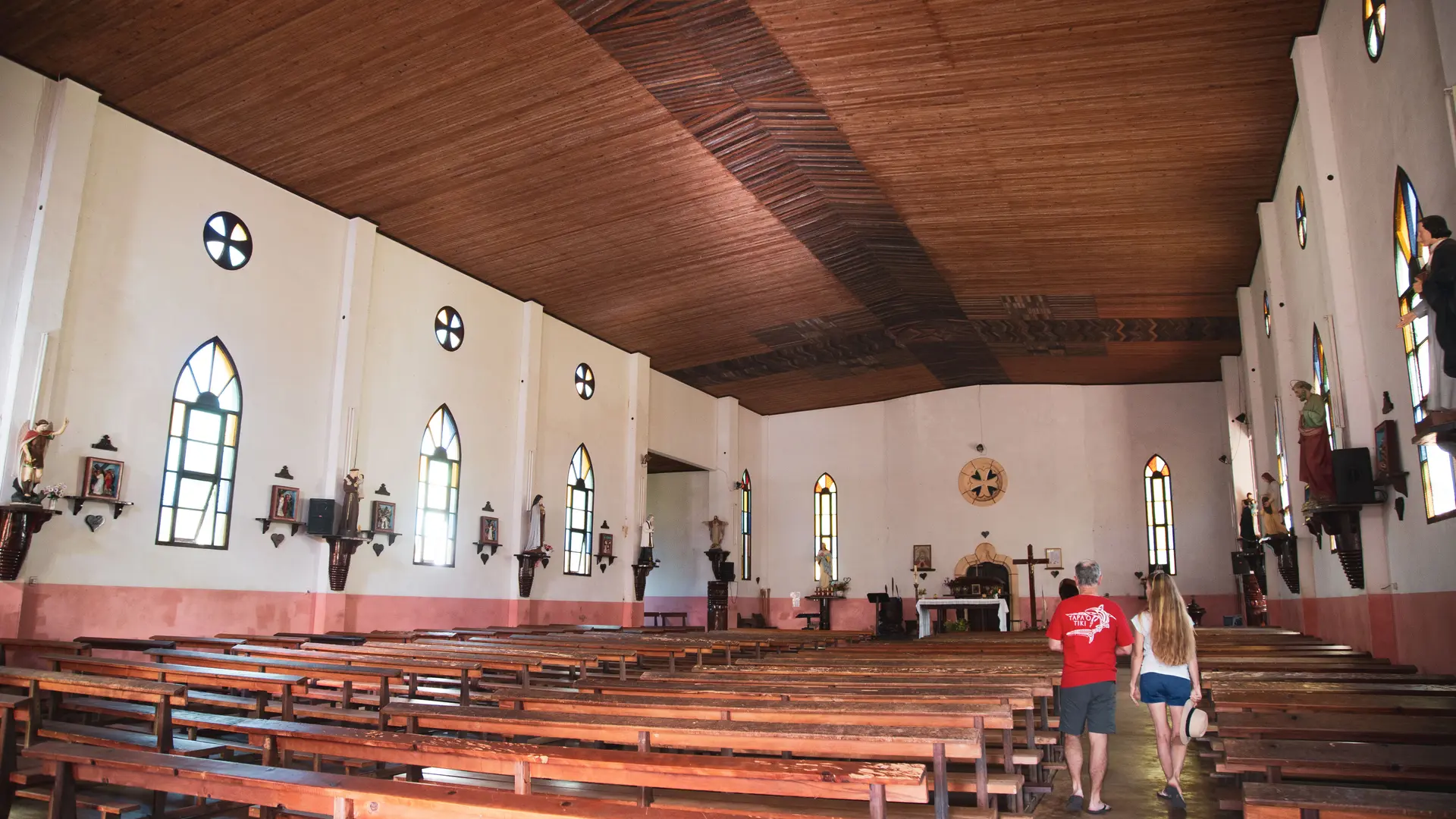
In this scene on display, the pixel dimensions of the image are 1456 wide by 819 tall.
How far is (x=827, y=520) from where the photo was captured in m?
22.7

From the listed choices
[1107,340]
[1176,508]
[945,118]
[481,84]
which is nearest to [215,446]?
[481,84]

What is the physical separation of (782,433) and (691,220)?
1127cm

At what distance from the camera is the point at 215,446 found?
34.7 feet

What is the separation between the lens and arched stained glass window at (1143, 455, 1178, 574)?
64.5 feet

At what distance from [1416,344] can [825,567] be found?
16.5m

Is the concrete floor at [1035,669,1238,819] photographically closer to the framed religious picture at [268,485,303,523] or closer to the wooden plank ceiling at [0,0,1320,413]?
the wooden plank ceiling at [0,0,1320,413]

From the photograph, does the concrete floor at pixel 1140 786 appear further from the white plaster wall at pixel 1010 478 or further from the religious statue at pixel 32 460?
the white plaster wall at pixel 1010 478

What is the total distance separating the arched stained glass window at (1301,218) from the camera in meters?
9.17

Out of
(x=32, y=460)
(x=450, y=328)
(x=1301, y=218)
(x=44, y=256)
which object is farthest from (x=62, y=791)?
(x=450, y=328)

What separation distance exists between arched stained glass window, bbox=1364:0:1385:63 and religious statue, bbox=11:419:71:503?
10887 millimetres

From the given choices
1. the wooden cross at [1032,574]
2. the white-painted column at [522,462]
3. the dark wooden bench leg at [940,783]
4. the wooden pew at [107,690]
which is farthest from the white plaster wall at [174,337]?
the wooden cross at [1032,574]

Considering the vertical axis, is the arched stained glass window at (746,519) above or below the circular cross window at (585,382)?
below

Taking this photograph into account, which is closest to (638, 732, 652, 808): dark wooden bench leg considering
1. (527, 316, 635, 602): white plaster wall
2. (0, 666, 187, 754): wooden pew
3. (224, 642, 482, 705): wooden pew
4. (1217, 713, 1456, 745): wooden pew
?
(0, 666, 187, 754): wooden pew

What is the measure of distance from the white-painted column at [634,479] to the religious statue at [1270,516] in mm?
10440
